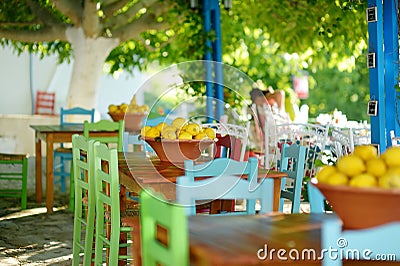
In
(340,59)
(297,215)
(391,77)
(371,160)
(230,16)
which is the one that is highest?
(230,16)

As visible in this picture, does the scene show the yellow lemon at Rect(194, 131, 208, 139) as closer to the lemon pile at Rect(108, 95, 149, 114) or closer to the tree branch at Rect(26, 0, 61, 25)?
the lemon pile at Rect(108, 95, 149, 114)

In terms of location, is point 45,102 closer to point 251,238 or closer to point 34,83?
point 34,83

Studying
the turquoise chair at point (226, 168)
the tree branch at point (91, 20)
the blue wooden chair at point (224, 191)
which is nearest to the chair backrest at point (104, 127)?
the tree branch at point (91, 20)

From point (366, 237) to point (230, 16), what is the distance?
8.73m

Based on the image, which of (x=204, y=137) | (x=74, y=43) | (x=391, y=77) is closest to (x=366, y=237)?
(x=204, y=137)

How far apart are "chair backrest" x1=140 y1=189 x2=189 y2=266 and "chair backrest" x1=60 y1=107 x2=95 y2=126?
20.3 feet

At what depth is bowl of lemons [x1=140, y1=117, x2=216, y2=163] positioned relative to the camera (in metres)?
4.39

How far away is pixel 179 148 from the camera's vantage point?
14.6 ft

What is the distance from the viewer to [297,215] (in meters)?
2.86

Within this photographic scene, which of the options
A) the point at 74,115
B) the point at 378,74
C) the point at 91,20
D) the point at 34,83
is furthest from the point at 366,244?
the point at 34,83

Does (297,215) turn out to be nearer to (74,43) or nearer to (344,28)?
(344,28)

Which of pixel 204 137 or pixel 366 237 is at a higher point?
pixel 204 137

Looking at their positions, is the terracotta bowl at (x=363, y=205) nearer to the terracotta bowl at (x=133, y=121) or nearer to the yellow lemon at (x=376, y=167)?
the yellow lemon at (x=376, y=167)

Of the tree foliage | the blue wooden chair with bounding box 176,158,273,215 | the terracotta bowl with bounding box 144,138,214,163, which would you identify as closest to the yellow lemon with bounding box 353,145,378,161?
the blue wooden chair with bounding box 176,158,273,215
